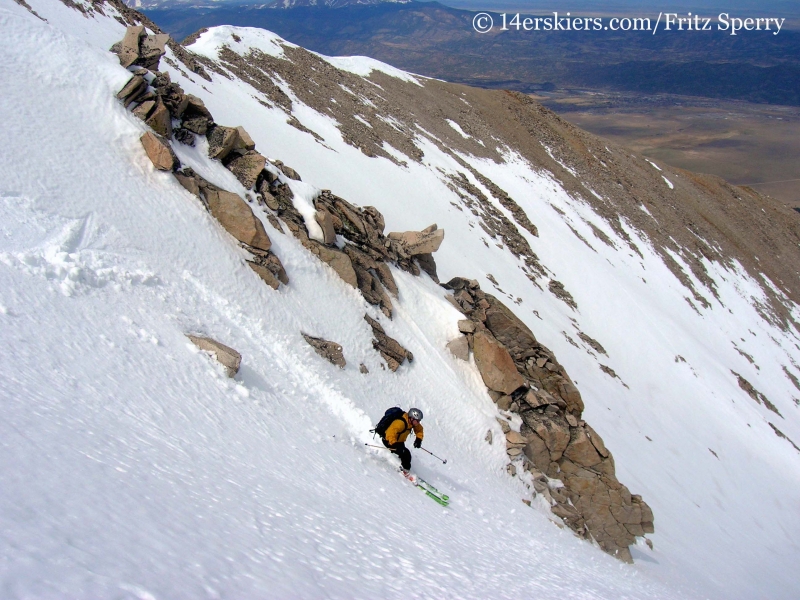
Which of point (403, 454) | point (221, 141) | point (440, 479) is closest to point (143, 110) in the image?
point (221, 141)

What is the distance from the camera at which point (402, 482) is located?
10.4 meters

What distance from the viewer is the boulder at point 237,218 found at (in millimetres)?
13172

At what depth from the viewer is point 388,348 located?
1451cm

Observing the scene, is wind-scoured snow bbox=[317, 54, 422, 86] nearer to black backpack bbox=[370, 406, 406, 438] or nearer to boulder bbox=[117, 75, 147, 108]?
boulder bbox=[117, 75, 147, 108]

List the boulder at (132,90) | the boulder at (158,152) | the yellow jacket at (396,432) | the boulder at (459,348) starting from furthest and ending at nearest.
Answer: the boulder at (459,348) < the boulder at (132,90) < the boulder at (158,152) < the yellow jacket at (396,432)

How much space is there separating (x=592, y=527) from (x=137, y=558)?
545 inches

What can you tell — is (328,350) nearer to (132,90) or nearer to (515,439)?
(515,439)

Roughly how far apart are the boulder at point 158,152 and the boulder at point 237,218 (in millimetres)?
1084

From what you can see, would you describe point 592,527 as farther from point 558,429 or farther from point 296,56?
point 296,56

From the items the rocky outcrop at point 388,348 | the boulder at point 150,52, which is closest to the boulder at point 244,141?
the boulder at point 150,52

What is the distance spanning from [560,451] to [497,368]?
302cm

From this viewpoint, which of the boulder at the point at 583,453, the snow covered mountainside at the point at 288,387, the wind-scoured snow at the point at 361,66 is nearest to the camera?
the snow covered mountainside at the point at 288,387

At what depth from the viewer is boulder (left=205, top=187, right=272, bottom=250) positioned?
1317cm

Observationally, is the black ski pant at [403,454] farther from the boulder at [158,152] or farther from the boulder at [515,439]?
the boulder at [158,152]
